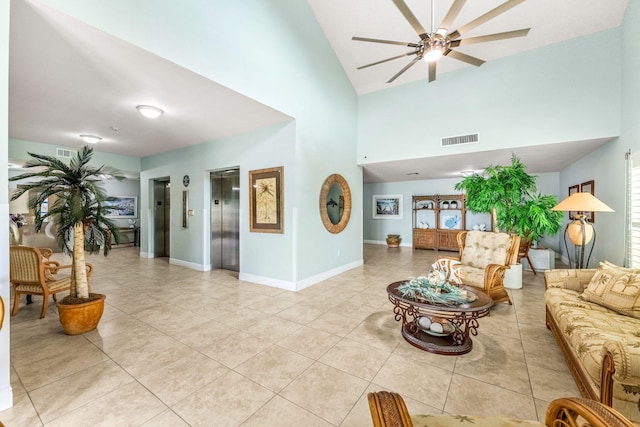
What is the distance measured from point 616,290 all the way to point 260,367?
127 inches

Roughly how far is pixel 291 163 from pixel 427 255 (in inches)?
225

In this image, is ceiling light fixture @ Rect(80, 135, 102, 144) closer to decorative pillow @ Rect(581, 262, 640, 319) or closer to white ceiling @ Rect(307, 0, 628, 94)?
white ceiling @ Rect(307, 0, 628, 94)

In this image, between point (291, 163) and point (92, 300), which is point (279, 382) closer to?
point (92, 300)

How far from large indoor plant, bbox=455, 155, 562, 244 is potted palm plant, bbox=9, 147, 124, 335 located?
5.52 meters

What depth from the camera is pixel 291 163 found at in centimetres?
452

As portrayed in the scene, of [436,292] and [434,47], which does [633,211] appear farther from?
[434,47]

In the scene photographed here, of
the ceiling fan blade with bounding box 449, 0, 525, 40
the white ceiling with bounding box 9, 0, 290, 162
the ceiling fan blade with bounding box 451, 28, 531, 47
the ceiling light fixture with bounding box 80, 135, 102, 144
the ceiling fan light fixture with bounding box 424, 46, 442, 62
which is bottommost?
the ceiling light fixture with bounding box 80, 135, 102, 144

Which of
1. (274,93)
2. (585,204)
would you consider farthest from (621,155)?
(274,93)

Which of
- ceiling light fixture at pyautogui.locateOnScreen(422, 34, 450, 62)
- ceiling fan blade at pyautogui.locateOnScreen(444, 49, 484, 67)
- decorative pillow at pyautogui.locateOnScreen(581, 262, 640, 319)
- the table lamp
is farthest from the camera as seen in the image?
the table lamp

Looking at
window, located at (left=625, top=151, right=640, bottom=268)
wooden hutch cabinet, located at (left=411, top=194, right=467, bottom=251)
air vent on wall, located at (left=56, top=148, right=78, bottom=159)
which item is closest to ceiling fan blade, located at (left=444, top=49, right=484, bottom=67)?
window, located at (left=625, top=151, right=640, bottom=268)

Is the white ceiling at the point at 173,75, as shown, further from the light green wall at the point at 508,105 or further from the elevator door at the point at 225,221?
the elevator door at the point at 225,221

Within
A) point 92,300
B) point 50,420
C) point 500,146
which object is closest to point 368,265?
point 500,146

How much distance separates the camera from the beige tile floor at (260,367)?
1795 millimetres

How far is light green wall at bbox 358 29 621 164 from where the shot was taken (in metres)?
4.20
